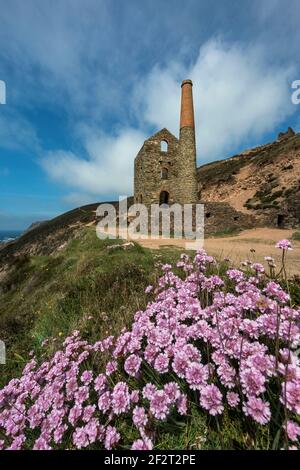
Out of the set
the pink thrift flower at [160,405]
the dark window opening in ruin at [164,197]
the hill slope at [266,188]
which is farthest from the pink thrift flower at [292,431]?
the dark window opening in ruin at [164,197]

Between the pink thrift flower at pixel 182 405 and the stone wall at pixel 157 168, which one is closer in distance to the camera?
the pink thrift flower at pixel 182 405

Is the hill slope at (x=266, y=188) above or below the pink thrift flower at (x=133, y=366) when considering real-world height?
above

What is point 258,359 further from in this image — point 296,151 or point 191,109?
point 296,151

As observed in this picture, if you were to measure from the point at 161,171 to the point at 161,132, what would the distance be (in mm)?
3718

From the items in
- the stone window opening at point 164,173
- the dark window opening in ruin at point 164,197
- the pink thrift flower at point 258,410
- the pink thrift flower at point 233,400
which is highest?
the stone window opening at point 164,173

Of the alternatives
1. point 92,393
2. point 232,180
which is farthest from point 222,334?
point 232,180

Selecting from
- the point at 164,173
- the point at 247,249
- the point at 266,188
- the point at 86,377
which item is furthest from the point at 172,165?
the point at 86,377

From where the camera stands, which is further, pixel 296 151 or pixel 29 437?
pixel 296 151

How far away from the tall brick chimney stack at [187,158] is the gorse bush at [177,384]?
17.6 meters

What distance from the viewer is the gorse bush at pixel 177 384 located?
1233mm

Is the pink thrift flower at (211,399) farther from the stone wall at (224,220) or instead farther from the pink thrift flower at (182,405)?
the stone wall at (224,220)

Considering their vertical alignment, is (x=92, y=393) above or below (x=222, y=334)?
below

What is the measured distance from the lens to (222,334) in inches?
62.6
